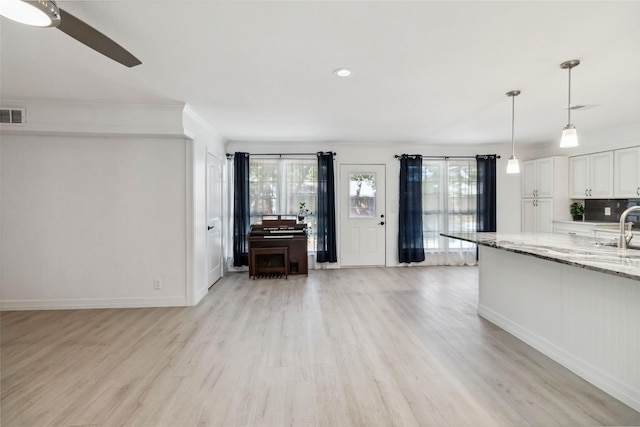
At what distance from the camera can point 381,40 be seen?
2.04 m

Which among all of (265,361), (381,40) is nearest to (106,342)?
(265,361)

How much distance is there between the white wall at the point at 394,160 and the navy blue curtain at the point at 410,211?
139 mm

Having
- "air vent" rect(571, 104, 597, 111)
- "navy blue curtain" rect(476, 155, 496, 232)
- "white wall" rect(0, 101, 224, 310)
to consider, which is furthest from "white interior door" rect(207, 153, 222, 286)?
"navy blue curtain" rect(476, 155, 496, 232)

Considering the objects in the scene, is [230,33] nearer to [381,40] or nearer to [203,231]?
[381,40]

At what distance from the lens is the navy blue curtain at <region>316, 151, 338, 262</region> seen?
18.0 ft

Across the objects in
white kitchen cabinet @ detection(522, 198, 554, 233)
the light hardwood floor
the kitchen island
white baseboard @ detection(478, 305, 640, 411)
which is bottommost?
the light hardwood floor

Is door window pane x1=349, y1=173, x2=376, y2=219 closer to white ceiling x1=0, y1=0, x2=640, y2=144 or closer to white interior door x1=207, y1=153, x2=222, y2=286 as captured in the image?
white ceiling x1=0, y1=0, x2=640, y2=144

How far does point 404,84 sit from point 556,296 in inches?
85.0

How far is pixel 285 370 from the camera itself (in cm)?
231

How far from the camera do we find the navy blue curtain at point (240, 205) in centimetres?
536

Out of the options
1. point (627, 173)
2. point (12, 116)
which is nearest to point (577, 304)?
point (627, 173)

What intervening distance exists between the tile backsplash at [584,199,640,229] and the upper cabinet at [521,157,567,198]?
22.1 inches

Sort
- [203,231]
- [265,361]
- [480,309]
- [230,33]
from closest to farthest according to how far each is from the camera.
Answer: [230,33] < [265,361] < [480,309] < [203,231]

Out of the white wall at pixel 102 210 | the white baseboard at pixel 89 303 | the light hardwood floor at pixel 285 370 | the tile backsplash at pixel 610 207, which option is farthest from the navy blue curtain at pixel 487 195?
the white baseboard at pixel 89 303
